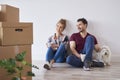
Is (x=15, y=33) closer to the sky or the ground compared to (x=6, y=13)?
closer to the ground

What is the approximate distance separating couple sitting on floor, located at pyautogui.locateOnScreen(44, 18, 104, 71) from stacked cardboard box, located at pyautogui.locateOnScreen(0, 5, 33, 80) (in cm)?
131

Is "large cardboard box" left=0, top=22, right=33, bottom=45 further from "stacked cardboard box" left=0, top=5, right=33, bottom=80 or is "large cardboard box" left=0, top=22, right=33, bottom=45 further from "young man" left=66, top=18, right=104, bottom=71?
"young man" left=66, top=18, right=104, bottom=71

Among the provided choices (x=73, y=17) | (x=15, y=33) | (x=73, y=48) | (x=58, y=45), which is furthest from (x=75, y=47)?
(x=15, y=33)

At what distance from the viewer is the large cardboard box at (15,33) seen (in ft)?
6.95

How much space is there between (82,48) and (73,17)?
69 centimetres

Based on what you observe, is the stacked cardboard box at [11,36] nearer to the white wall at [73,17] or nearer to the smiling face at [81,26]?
the smiling face at [81,26]

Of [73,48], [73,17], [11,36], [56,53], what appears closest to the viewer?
[11,36]

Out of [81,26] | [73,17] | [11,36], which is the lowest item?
[11,36]

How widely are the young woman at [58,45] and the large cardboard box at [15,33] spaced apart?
149 cm

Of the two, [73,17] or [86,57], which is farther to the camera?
[73,17]

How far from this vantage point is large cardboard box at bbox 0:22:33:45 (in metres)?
2.12

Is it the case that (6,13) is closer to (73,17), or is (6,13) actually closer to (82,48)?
(82,48)

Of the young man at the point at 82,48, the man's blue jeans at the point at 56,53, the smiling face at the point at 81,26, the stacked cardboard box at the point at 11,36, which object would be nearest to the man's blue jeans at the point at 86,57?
the young man at the point at 82,48

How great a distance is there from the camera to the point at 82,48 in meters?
3.97
